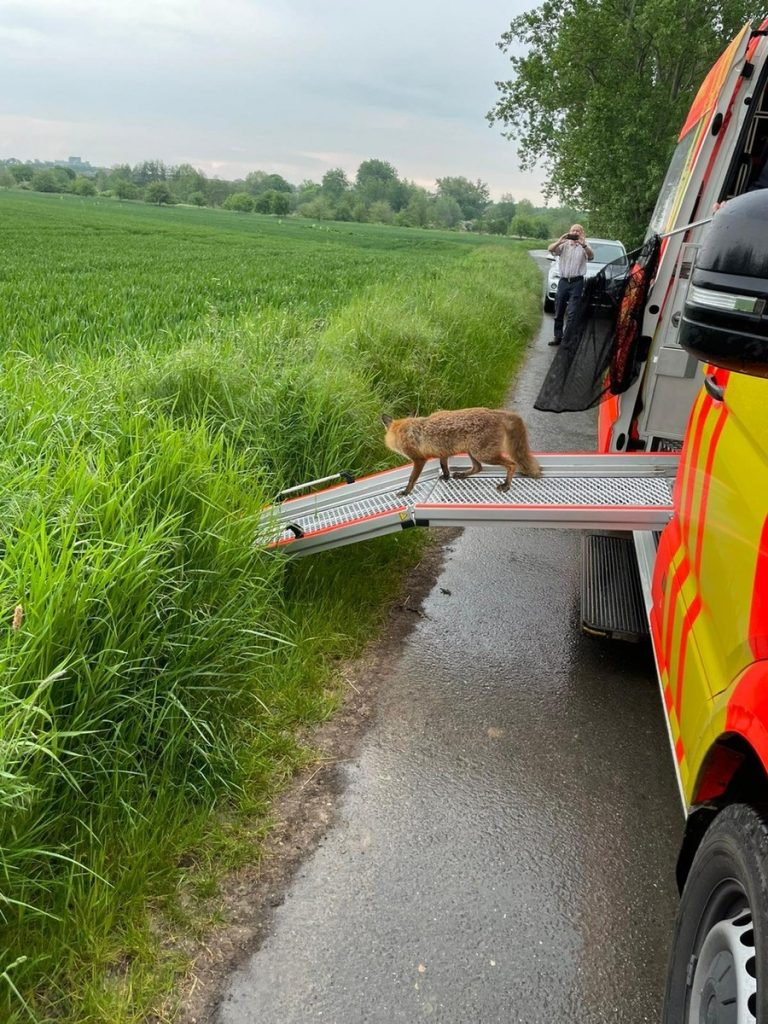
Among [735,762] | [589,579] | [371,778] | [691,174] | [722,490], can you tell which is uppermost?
[691,174]

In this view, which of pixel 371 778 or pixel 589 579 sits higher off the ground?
pixel 589 579

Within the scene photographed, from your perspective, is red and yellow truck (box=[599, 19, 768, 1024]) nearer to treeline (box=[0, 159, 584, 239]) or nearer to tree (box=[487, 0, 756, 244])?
tree (box=[487, 0, 756, 244])

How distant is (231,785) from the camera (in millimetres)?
2697

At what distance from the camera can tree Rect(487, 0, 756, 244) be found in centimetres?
2239

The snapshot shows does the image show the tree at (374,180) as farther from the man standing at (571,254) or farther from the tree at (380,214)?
the man standing at (571,254)

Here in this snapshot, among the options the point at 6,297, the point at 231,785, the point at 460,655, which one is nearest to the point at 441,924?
the point at 231,785

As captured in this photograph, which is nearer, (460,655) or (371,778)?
(371,778)

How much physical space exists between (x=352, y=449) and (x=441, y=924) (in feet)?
11.9

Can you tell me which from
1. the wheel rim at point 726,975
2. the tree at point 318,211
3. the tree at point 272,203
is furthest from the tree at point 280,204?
the wheel rim at point 726,975

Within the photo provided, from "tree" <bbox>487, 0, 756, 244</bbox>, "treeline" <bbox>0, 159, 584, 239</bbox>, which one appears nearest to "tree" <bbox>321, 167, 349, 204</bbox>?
"treeline" <bbox>0, 159, 584, 239</bbox>

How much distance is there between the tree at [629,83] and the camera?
73.5 ft

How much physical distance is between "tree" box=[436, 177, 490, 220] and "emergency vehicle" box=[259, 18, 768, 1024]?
153973mm

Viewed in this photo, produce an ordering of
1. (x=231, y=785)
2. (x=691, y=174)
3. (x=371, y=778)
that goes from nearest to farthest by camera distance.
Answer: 1. (x=231, y=785)
2. (x=371, y=778)
3. (x=691, y=174)

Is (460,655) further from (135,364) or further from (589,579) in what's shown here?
(135,364)
